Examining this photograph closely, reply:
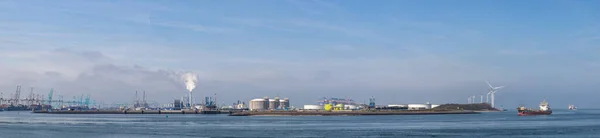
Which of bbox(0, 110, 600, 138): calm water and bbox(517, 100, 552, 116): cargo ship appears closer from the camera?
bbox(0, 110, 600, 138): calm water

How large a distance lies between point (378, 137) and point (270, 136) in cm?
867

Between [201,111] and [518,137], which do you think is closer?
[518,137]

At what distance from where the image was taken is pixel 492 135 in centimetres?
5456

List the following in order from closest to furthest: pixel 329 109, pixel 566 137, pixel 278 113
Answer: pixel 566 137
pixel 278 113
pixel 329 109

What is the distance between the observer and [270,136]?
176ft

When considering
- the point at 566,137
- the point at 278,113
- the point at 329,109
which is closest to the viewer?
the point at 566,137

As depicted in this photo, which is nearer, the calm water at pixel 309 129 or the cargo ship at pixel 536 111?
the calm water at pixel 309 129

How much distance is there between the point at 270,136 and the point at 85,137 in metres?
15.3

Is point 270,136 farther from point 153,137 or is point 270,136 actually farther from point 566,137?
point 566,137

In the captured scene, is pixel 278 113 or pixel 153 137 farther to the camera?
pixel 278 113

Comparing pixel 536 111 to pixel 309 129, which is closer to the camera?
pixel 309 129

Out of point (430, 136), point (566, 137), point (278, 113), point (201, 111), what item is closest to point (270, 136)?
point (430, 136)

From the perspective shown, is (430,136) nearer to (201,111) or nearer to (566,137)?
(566,137)

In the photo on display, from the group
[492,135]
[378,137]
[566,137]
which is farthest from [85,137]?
[566,137]
